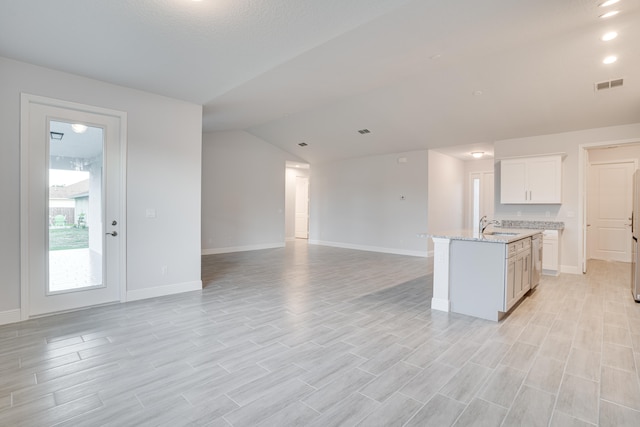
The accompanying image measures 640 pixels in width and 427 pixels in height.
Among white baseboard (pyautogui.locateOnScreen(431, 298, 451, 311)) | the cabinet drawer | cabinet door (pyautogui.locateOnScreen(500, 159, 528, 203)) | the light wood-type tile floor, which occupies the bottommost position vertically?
the light wood-type tile floor

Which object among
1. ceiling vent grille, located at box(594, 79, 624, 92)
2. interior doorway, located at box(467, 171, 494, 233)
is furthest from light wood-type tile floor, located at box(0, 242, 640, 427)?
interior doorway, located at box(467, 171, 494, 233)

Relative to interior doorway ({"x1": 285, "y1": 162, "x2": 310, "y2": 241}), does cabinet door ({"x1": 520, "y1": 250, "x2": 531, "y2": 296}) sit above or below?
below

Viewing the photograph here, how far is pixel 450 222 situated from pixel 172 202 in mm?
7632

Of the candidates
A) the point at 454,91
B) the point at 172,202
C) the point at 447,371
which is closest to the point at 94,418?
the point at 447,371

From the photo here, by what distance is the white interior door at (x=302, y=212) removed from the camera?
41.7 ft

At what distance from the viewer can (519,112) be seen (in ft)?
18.0

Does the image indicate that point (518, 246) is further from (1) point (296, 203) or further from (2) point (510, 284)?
(1) point (296, 203)

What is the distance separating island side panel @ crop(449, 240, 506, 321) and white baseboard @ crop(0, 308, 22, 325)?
4.89 meters

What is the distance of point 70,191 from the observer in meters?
3.73

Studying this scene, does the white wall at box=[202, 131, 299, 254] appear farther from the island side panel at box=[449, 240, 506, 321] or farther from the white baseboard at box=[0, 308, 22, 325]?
the island side panel at box=[449, 240, 506, 321]

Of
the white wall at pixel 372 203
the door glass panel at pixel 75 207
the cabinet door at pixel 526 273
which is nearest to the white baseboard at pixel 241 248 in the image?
the white wall at pixel 372 203

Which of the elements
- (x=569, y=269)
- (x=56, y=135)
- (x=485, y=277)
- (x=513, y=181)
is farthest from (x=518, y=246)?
(x=56, y=135)

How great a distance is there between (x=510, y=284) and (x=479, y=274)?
349 mm

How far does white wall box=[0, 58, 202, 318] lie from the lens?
3.30 m
